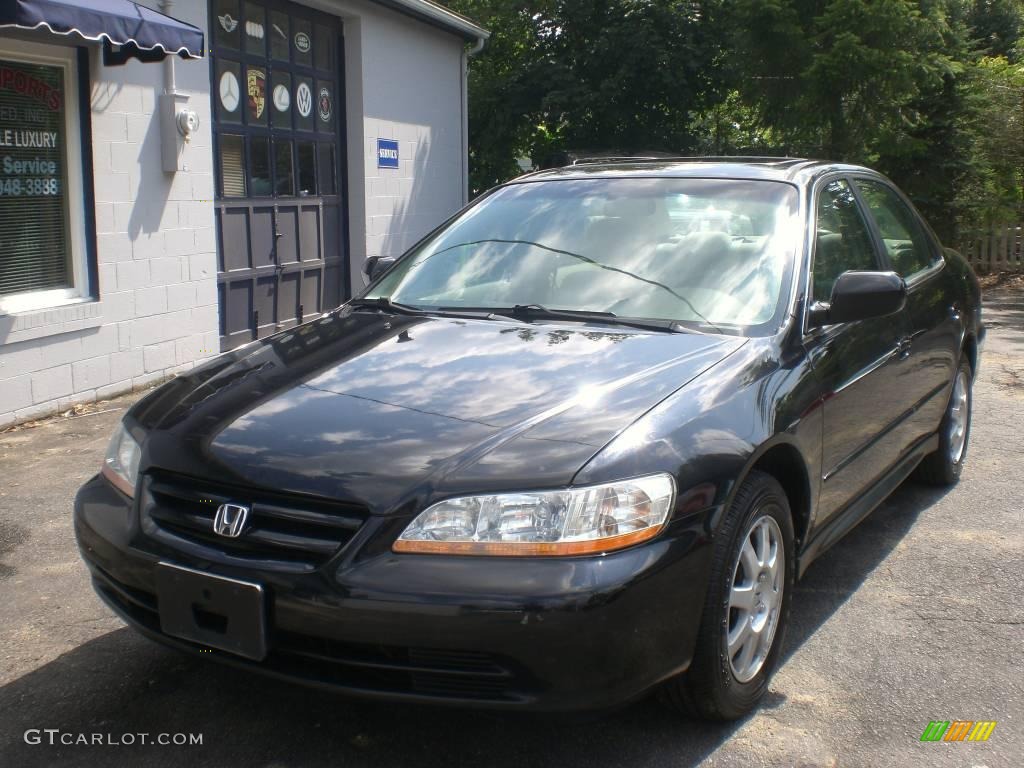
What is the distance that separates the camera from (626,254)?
3.99 metres

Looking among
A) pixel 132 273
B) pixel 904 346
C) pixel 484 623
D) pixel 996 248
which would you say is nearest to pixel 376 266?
pixel 904 346

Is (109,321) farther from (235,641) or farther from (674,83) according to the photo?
(674,83)

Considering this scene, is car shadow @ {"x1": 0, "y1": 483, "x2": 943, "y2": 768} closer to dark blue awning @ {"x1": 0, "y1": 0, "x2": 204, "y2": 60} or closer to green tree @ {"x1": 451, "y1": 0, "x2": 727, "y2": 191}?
dark blue awning @ {"x1": 0, "y1": 0, "x2": 204, "y2": 60}

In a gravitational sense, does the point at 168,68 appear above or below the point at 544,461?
above

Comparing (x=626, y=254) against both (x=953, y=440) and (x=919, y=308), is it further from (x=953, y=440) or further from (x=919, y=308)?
(x=953, y=440)

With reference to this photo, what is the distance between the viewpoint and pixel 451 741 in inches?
118

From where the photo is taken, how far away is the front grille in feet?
8.69

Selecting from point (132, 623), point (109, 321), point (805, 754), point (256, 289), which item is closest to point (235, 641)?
point (132, 623)

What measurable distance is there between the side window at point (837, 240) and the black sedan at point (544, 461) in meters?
0.02

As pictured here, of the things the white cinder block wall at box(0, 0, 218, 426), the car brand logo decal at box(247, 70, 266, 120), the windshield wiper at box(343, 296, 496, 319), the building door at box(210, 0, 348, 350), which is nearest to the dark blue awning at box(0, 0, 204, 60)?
the white cinder block wall at box(0, 0, 218, 426)

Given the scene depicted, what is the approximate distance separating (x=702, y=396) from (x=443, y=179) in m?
10.2

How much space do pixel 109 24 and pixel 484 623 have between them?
196 inches

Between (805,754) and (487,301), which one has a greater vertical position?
(487,301)

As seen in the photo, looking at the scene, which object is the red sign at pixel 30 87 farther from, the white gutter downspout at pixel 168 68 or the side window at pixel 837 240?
the side window at pixel 837 240
